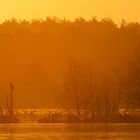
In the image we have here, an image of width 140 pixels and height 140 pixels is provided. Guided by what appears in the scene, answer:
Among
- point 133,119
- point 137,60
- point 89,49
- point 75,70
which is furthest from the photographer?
point 89,49

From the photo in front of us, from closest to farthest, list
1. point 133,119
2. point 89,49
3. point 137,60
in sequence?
point 133,119 < point 137,60 < point 89,49

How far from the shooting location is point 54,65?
114812 millimetres

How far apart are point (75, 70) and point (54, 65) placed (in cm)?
5217

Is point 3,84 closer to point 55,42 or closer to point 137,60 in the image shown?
point 55,42

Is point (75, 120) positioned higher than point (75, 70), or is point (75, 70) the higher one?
point (75, 70)

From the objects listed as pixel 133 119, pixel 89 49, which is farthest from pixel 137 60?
pixel 89 49

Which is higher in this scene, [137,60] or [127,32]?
[127,32]

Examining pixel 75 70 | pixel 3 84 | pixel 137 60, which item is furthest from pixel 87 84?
pixel 3 84

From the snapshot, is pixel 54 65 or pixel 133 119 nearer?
pixel 133 119

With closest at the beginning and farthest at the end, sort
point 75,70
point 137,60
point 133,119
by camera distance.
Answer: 1. point 133,119
2. point 137,60
3. point 75,70

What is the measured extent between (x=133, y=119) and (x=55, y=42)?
75918 millimetres

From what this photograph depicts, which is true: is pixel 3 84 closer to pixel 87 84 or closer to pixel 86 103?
pixel 87 84

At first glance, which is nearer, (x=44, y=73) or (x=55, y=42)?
(x=44, y=73)

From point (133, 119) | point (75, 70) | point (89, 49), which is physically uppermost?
point (89, 49)
